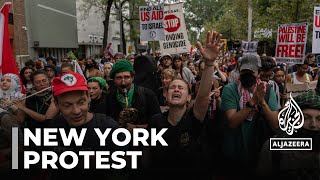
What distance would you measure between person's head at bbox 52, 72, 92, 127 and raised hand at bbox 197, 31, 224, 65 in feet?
3.28

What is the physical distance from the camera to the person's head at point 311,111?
272 cm

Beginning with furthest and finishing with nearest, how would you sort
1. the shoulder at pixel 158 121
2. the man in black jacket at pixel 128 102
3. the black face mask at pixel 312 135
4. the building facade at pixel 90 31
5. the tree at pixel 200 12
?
the tree at pixel 200 12, the building facade at pixel 90 31, the man in black jacket at pixel 128 102, the shoulder at pixel 158 121, the black face mask at pixel 312 135

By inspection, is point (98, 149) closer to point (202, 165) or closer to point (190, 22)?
point (202, 165)

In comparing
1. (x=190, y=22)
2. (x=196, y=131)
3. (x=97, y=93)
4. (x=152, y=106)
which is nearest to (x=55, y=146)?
(x=196, y=131)

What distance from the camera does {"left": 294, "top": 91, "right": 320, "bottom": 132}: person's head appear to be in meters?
2.72

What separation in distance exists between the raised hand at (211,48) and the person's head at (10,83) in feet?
8.37

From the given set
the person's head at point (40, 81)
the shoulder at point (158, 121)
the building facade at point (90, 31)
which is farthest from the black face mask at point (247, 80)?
the building facade at point (90, 31)

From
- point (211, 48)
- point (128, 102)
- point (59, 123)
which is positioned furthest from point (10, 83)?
point (211, 48)

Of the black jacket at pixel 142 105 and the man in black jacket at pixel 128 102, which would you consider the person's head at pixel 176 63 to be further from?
the black jacket at pixel 142 105

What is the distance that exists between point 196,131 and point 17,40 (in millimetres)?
23794

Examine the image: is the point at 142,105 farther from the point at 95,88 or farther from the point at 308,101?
the point at 308,101

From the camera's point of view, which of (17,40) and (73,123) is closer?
(73,123)

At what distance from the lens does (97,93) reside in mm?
4793

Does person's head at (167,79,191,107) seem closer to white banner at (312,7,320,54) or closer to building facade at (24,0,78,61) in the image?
white banner at (312,7,320,54)
